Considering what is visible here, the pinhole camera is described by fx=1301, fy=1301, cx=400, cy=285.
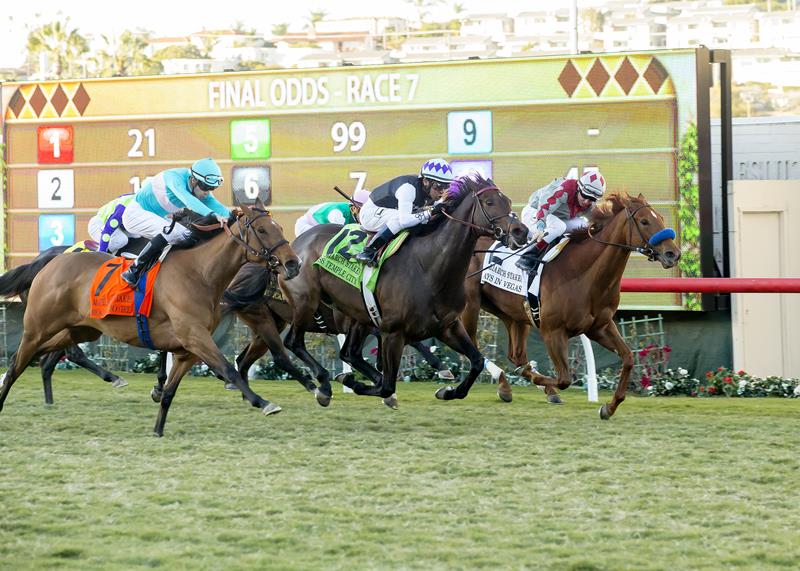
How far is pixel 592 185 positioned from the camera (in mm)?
7207

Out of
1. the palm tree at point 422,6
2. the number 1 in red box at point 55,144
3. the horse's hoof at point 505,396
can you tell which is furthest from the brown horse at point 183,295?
the palm tree at point 422,6

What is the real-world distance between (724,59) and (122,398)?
4.68 meters

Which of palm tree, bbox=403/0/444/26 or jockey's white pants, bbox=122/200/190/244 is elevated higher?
palm tree, bbox=403/0/444/26

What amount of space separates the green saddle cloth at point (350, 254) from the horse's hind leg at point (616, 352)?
48.4 inches

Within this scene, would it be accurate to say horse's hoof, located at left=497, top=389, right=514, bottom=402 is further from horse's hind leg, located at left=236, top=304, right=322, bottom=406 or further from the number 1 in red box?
the number 1 in red box

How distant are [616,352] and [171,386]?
2409 mm

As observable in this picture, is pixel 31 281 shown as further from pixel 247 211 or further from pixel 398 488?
pixel 398 488

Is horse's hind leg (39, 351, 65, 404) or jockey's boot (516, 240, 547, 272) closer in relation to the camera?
jockey's boot (516, 240, 547, 272)

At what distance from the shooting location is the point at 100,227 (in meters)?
8.06

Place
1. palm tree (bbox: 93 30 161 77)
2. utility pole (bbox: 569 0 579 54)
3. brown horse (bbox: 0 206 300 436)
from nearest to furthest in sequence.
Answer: brown horse (bbox: 0 206 300 436)
utility pole (bbox: 569 0 579 54)
palm tree (bbox: 93 30 161 77)

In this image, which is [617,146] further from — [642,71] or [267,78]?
[267,78]

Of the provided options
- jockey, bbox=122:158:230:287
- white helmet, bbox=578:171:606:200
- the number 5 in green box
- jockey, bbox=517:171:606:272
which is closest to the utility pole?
the number 5 in green box

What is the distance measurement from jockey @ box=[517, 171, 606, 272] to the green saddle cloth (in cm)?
86

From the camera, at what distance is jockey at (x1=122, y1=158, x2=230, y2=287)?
648 cm
